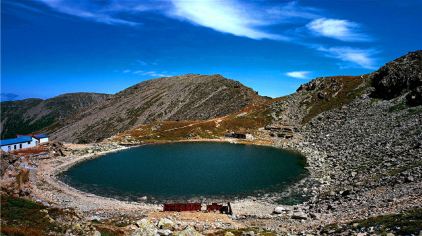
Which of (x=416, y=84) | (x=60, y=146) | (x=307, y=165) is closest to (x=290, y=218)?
(x=307, y=165)

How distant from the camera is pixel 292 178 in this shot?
→ 67375mm

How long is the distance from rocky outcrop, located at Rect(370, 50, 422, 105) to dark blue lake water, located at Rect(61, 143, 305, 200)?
48.3 metres

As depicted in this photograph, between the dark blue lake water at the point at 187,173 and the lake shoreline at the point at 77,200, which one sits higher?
the dark blue lake water at the point at 187,173

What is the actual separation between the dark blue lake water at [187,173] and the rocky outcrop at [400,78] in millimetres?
48254

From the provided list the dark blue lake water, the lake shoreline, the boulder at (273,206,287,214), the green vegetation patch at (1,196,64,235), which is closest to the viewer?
the green vegetation patch at (1,196,64,235)

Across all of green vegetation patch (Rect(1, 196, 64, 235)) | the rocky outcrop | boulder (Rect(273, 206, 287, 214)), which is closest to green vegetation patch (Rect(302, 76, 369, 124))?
the rocky outcrop

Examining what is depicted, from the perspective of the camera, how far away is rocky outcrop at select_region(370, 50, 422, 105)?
114 m

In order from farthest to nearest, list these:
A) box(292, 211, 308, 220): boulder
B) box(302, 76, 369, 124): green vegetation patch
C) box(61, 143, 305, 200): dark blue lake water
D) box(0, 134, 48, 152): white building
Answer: box(302, 76, 369, 124): green vegetation patch
box(0, 134, 48, 152): white building
box(61, 143, 305, 200): dark blue lake water
box(292, 211, 308, 220): boulder

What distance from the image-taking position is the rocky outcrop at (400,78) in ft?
375

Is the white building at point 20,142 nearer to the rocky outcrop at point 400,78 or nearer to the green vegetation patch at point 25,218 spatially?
the green vegetation patch at point 25,218

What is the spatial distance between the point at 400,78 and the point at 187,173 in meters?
89.6

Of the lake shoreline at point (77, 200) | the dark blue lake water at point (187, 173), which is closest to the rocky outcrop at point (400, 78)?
the dark blue lake water at point (187, 173)

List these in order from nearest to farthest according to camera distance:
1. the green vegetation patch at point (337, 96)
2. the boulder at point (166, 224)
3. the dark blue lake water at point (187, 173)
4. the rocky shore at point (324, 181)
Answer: the rocky shore at point (324, 181) → the boulder at point (166, 224) → the dark blue lake water at point (187, 173) → the green vegetation patch at point (337, 96)

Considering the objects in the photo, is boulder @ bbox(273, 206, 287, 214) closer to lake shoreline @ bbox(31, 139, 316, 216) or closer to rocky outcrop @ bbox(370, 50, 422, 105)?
lake shoreline @ bbox(31, 139, 316, 216)
